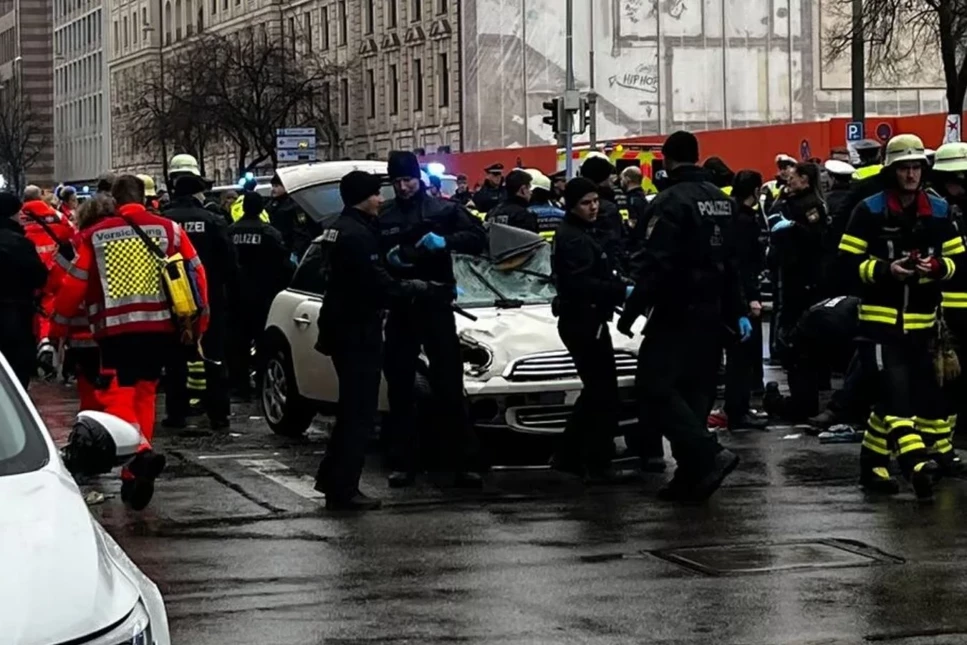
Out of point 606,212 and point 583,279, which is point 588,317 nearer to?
point 583,279

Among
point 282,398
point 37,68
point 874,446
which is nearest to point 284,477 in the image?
point 282,398

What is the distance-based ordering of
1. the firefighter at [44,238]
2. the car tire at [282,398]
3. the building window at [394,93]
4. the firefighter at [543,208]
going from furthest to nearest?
the building window at [394,93]
the firefighter at [543,208]
the car tire at [282,398]
the firefighter at [44,238]

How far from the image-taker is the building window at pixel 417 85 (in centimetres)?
7406

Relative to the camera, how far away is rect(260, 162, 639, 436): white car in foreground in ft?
39.2

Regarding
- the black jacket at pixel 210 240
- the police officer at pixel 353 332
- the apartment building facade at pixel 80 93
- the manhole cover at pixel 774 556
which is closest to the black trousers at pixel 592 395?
the police officer at pixel 353 332

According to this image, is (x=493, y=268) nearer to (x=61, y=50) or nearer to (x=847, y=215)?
(x=847, y=215)

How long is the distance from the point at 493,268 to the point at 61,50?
126648 mm

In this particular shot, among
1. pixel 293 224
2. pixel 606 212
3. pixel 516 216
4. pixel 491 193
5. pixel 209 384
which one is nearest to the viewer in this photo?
pixel 606 212

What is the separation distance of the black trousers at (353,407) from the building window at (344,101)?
227 feet

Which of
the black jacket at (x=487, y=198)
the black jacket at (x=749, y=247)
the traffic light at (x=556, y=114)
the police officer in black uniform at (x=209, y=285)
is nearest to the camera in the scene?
the black jacket at (x=749, y=247)

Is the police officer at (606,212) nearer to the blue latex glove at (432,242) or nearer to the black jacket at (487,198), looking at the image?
the blue latex glove at (432,242)

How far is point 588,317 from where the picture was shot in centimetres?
1123

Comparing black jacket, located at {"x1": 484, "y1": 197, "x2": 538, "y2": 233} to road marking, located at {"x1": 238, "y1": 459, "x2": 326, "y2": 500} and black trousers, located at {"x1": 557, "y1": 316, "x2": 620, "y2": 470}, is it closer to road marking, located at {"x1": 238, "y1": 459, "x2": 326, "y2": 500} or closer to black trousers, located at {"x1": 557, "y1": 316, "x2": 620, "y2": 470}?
road marking, located at {"x1": 238, "y1": 459, "x2": 326, "y2": 500}

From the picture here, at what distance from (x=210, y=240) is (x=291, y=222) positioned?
7.38 feet
